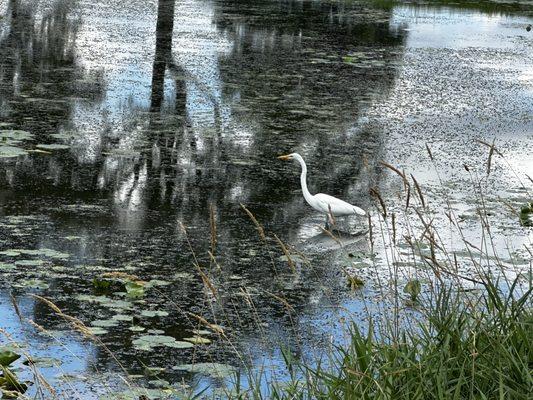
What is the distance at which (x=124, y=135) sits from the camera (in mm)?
10234

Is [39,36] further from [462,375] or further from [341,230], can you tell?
[462,375]

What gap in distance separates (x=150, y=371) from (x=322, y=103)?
288 inches

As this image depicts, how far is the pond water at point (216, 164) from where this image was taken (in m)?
5.77

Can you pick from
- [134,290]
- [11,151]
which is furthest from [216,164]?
[134,290]

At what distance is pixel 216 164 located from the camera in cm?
938

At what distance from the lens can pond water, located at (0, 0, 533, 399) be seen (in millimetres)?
5773

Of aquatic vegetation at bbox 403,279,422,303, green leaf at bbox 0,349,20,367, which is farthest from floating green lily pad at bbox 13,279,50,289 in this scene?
aquatic vegetation at bbox 403,279,422,303

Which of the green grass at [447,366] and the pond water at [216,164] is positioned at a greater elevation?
the green grass at [447,366]

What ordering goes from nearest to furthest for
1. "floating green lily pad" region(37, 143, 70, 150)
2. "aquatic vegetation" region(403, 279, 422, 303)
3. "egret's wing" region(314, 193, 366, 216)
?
1. "aquatic vegetation" region(403, 279, 422, 303)
2. "egret's wing" region(314, 193, 366, 216)
3. "floating green lily pad" region(37, 143, 70, 150)

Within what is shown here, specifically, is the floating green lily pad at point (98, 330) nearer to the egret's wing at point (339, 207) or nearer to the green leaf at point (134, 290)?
the green leaf at point (134, 290)

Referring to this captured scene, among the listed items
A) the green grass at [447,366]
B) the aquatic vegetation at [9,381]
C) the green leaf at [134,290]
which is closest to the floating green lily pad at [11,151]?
the green leaf at [134,290]

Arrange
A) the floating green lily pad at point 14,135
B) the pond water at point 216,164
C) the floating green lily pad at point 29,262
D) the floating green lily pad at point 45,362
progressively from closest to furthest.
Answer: the floating green lily pad at point 45,362 → the pond water at point 216,164 → the floating green lily pad at point 29,262 → the floating green lily pad at point 14,135

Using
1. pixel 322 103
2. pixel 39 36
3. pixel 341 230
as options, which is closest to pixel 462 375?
pixel 341 230

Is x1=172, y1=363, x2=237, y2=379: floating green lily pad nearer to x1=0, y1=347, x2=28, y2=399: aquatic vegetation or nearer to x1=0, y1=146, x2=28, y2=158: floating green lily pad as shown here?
x1=0, y1=347, x2=28, y2=399: aquatic vegetation
